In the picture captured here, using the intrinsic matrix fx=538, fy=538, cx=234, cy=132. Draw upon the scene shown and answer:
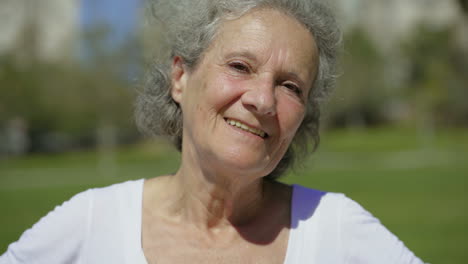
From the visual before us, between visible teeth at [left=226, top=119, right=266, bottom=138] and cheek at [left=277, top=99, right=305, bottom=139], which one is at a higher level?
cheek at [left=277, top=99, right=305, bottom=139]

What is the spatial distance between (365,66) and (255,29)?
4962 centimetres

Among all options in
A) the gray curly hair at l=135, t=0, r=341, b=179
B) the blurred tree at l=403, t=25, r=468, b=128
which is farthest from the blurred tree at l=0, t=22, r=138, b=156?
the gray curly hair at l=135, t=0, r=341, b=179

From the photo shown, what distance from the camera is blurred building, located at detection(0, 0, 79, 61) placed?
37688 millimetres

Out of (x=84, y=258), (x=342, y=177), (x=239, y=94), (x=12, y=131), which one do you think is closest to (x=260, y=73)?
(x=239, y=94)

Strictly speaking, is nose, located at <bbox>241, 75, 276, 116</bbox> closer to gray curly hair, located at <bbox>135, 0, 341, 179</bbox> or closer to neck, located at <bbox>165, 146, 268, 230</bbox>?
gray curly hair, located at <bbox>135, 0, 341, 179</bbox>

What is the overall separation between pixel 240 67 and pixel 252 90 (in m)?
0.13

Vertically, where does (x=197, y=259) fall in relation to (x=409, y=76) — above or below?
above

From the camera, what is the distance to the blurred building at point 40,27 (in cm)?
3769

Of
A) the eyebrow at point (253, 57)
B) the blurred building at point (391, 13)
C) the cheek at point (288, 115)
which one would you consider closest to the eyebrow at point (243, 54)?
the eyebrow at point (253, 57)

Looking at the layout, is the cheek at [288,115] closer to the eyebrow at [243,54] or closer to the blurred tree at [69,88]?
the eyebrow at [243,54]

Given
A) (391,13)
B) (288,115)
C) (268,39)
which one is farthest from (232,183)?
(391,13)

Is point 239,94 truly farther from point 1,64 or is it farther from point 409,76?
point 409,76

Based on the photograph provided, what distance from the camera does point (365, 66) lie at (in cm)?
5019

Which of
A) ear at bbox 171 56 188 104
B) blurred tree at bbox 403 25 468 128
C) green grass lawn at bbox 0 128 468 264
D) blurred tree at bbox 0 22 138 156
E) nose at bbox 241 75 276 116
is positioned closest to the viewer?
nose at bbox 241 75 276 116
